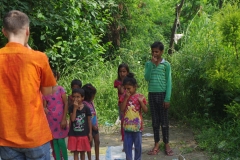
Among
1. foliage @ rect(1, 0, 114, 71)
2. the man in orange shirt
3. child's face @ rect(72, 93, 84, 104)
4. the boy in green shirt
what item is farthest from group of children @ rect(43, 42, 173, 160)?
foliage @ rect(1, 0, 114, 71)

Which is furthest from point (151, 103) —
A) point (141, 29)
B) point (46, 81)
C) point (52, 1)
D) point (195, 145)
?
point (141, 29)

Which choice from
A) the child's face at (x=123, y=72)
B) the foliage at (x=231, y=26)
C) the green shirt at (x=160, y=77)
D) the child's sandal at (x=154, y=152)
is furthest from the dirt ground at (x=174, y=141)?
the foliage at (x=231, y=26)

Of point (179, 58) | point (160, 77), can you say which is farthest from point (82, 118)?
point (179, 58)

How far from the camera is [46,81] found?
2.70 m

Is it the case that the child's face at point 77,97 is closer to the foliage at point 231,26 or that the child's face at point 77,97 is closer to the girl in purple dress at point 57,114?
the girl in purple dress at point 57,114

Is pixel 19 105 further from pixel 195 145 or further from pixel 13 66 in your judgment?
pixel 195 145

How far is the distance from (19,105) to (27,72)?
9.6 inches

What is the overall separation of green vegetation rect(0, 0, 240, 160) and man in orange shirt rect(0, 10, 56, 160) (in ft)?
10.4

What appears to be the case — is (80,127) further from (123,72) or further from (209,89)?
(209,89)

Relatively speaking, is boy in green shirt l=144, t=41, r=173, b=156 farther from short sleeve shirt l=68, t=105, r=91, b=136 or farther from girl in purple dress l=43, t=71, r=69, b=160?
girl in purple dress l=43, t=71, r=69, b=160

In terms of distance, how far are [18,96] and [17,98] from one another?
0.02 m

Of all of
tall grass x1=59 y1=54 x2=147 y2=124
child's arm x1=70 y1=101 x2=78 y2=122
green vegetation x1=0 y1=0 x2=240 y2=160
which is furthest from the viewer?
tall grass x1=59 y1=54 x2=147 y2=124

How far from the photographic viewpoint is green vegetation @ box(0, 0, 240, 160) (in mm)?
5512

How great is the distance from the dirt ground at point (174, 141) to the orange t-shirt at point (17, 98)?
266 centimetres
